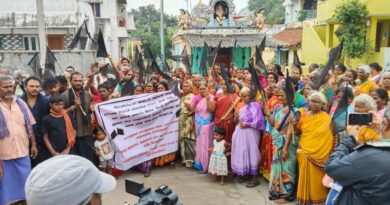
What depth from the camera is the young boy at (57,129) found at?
428cm

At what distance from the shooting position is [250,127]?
5031 mm

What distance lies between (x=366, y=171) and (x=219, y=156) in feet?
11.1

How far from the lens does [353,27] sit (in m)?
14.0

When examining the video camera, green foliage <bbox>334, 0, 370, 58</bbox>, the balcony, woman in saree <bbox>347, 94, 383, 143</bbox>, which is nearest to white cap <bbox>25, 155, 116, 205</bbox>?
the video camera

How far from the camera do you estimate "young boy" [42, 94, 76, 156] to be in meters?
4.28

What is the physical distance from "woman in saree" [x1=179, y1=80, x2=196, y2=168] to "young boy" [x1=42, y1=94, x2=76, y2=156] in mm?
2045

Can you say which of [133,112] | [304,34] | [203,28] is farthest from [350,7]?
[133,112]

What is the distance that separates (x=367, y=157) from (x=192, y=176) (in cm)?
397

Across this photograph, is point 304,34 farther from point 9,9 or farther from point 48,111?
point 48,111

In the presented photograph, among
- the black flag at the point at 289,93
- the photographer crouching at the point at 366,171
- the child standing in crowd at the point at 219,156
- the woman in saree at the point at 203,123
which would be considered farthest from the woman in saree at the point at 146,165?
the photographer crouching at the point at 366,171

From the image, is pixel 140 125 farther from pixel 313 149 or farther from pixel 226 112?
pixel 313 149

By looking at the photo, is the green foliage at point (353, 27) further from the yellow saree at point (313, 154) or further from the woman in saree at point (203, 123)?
the yellow saree at point (313, 154)

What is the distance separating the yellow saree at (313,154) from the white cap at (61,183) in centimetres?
315

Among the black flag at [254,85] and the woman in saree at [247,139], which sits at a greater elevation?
the black flag at [254,85]
